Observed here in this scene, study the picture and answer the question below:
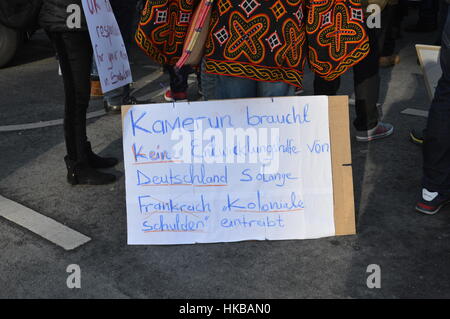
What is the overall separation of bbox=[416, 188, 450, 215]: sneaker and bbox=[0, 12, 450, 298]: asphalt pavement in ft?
0.14

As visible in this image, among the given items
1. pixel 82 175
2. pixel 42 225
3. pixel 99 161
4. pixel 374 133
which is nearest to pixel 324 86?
pixel 374 133

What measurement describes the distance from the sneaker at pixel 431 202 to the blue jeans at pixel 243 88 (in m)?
1.05

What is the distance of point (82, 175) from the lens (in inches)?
142

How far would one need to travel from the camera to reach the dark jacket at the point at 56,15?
3.19 m

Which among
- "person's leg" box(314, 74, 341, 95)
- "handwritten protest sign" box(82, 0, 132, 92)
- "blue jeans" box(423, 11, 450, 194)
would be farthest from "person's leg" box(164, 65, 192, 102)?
"blue jeans" box(423, 11, 450, 194)

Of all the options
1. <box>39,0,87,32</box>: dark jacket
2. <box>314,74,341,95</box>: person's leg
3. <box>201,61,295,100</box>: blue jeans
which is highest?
<box>39,0,87,32</box>: dark jacket

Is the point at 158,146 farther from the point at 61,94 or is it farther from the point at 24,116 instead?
the point at 61,94

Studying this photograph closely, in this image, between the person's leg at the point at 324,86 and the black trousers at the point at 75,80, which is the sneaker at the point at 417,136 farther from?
the black trousers at the point at 75,80

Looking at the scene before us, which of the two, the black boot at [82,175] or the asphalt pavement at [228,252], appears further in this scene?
the black boot at [82,175]

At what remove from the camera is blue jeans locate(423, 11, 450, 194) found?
3009mm

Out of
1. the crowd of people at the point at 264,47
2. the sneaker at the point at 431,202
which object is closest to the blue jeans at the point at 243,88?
the crowd of people at the point at 264,47

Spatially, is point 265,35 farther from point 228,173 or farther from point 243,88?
point 228,173

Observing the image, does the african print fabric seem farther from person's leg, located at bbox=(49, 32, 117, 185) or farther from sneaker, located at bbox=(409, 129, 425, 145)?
sneaker, located at bbox=(409, 129, 425, 145)

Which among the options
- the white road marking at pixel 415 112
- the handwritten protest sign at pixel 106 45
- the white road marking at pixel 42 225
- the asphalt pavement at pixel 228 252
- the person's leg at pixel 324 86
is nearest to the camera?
the asphalt pavement at pixel 228 252
